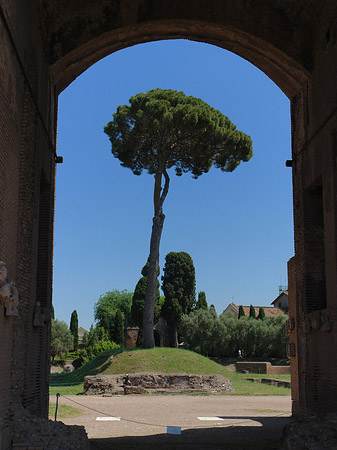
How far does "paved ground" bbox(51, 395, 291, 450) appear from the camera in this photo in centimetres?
899

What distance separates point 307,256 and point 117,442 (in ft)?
15.0

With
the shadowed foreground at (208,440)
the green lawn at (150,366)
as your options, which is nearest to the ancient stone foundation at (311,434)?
the shadowed foreground at (208,440)

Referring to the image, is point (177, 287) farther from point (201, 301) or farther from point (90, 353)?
point (90, 353)

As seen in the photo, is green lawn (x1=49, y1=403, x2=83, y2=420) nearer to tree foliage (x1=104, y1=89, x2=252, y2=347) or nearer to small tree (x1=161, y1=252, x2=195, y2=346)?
tree foliage (x1=104, y1=89, x2=252, y2=347)

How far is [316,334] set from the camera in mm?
9438

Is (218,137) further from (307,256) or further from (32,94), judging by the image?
(32,94)

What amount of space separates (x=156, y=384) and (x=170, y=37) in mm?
13390

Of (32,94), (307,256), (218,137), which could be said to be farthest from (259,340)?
(32,94)

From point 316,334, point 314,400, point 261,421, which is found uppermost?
point 316,334

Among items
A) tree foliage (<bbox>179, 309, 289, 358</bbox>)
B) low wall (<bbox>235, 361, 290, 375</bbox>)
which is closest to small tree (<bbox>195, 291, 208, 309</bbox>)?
tree foliage (<bbox>179, 309, 289, 358</bbox>)

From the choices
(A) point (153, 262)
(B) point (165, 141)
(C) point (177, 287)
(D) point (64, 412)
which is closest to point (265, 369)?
(A) point (153, 262)

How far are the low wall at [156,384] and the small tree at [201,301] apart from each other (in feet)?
64.5

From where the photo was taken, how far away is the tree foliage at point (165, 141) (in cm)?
2555

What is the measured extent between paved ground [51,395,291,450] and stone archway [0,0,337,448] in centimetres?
109
